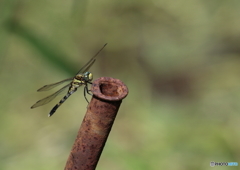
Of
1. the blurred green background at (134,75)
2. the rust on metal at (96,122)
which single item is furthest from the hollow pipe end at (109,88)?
the blurred green background at (134,75)

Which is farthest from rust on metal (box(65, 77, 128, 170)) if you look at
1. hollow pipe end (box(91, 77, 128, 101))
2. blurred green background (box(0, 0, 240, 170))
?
blurred green background (box(0, 0, 240, 170))

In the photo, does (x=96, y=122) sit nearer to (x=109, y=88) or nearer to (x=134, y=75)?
(x=109, y=88)

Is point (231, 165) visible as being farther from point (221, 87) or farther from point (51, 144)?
point (51, 144)

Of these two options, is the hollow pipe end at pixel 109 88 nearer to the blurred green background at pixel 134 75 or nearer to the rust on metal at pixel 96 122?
the rust on metal at pixel 96 122

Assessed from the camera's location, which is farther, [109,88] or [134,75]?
[134,75]

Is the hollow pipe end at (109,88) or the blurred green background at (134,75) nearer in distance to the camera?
the hollow pipe end at (109,88)

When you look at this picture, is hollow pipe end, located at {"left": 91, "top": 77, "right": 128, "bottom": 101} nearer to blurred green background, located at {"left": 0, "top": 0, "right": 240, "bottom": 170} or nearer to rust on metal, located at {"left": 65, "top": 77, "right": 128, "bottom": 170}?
rust on metal, located at {"left": 65, "top": 77, "right": 128, "bottom": 170}

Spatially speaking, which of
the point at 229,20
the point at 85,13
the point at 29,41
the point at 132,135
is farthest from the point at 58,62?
the point at 229,20

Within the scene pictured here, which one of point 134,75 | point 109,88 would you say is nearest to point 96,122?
point 109,88
